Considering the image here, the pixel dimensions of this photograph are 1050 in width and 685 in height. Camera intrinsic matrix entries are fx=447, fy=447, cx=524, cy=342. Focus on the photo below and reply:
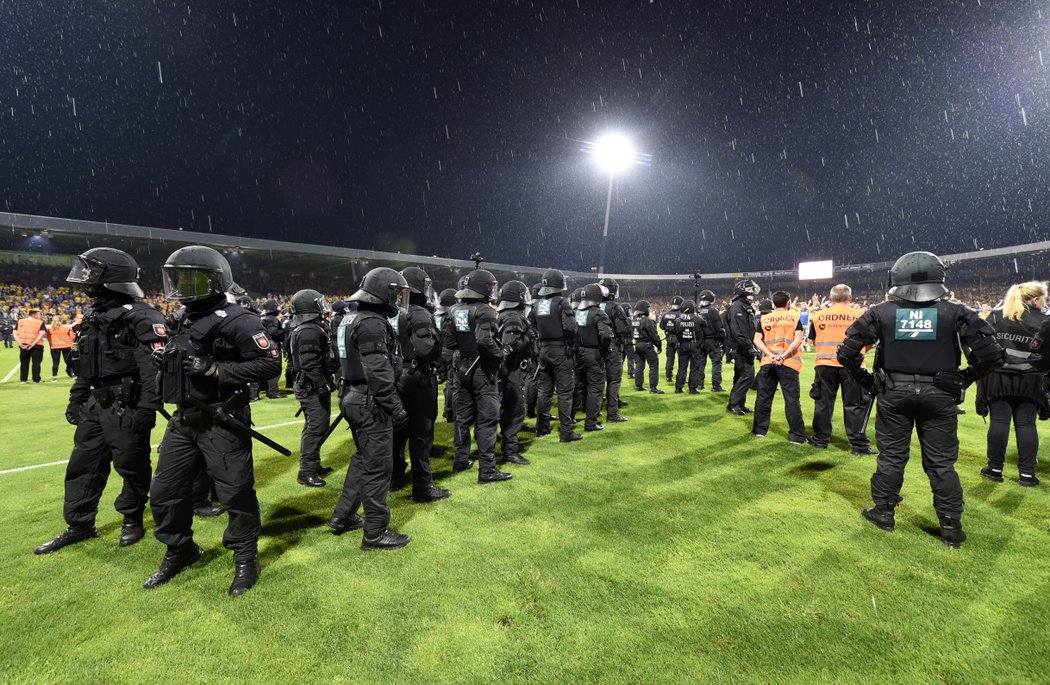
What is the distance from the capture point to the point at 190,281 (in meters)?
2.97

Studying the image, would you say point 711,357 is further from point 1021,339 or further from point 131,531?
point 131,531

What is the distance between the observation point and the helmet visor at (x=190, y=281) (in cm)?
296

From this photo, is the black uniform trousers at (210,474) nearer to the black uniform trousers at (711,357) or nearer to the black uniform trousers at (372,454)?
the black uniform trousers at (372,454)

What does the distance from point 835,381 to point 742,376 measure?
6.52ft

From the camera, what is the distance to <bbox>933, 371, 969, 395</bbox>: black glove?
327cm

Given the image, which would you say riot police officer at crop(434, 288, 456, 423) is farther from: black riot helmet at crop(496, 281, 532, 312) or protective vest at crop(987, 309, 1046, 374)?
protective vest at crop(987, 309, 1046, 374)

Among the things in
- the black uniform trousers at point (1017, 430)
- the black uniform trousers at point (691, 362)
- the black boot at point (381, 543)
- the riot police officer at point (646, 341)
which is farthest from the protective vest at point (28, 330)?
the black uniform trousers at point (1017, 430)

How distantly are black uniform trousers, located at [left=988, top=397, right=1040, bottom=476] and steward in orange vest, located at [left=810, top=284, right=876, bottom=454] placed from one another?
43.0 inches

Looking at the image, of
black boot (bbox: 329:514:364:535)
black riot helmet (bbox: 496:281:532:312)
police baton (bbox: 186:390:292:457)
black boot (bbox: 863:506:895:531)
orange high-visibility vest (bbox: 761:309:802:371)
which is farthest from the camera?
orange high-visibility vest (bbox: 761:309:802:371)

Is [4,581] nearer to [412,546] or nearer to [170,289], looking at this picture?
[170,289]

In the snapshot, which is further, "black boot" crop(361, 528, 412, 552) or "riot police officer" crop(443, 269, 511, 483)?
"riot police officer" crop(443, 269, 511, 483)

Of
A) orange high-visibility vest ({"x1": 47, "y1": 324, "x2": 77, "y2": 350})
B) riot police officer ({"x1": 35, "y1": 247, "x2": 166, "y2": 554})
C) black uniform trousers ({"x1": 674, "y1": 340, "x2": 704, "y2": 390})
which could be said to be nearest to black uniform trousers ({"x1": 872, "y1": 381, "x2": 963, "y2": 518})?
riot police officer ({"x1": 35, "y1": 247, "x2": 166, "y2": 554})

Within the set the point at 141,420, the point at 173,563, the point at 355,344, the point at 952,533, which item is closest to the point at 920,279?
the point at 952,533

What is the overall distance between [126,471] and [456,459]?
9.60 ft
